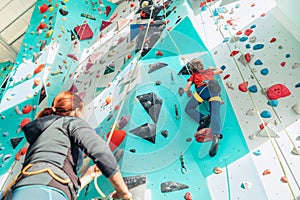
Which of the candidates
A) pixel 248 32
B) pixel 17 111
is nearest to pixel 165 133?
pixel 248 32

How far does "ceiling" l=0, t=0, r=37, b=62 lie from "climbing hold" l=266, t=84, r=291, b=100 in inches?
134

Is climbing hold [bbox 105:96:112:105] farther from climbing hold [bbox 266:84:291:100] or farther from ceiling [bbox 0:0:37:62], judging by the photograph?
ceiling [bbox 0:0:37:62]

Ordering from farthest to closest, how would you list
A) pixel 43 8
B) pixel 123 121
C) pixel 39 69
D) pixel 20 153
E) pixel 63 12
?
pixel 43 8 < pixel 63 12 < pixel 39 69 < pixel 20 153 < pixel 123 121

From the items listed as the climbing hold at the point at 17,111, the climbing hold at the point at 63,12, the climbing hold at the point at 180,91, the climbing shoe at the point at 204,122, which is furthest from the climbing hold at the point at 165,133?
the climbing hold at the point at 63,12

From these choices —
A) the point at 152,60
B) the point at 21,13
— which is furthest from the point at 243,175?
the point at 21,13

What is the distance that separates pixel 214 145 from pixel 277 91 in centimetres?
52

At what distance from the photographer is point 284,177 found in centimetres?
144

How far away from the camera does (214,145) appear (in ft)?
5.49

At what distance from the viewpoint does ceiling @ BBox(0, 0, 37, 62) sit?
13.3ft

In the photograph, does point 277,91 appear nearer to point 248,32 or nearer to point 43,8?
point 248,32

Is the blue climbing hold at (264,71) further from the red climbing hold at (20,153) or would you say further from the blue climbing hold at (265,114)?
the red climbing hold at (20,153)

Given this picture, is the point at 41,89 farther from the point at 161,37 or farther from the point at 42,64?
the point at 161,37

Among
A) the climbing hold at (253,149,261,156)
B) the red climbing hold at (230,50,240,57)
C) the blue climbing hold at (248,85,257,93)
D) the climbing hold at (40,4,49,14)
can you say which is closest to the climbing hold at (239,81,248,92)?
the blue climbing hold at (248,85,257,93)

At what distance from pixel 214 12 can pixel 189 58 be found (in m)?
0.59
